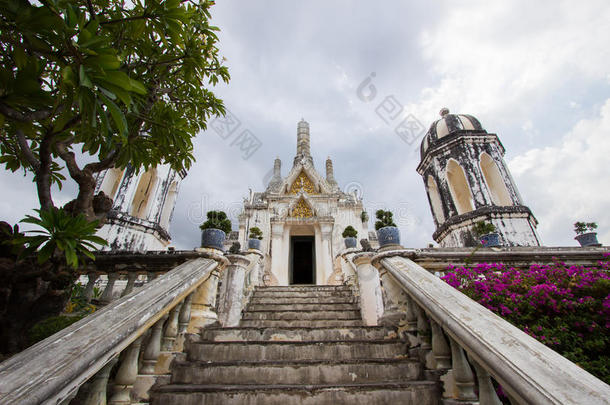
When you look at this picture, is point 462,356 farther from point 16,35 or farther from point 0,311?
point 16,35

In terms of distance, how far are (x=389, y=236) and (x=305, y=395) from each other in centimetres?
237

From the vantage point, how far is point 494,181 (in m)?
10.5

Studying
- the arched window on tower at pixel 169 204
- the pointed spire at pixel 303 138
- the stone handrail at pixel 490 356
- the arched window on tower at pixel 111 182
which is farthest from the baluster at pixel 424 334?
the pointed spire at pixel 303 138

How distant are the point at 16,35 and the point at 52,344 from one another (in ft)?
7.71

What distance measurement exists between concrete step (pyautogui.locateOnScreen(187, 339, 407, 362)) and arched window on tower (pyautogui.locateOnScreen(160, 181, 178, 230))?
9098 mm

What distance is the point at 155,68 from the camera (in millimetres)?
3191

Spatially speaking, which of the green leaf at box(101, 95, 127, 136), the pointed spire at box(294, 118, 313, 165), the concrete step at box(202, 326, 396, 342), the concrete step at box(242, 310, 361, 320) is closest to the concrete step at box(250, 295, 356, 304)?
the concrete step at box(242, 310, 361, 320)

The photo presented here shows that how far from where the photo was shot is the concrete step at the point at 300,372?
2.59 m

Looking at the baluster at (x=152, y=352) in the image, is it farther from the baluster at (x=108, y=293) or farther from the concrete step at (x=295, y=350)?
the baluster at (x=108, y=293)

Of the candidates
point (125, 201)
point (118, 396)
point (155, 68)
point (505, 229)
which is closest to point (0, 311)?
point (118, 396)

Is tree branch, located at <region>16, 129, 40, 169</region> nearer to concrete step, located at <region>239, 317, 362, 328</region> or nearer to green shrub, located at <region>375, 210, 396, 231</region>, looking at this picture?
concrete step, located at <region>239, 317, 362, 328</region>

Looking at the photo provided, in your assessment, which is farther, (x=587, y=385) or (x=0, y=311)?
(x=0, y=311)

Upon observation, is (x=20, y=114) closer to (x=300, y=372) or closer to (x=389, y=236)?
(x=300, y=372)

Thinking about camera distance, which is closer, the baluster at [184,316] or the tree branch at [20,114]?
the tree branch at [20,114]
